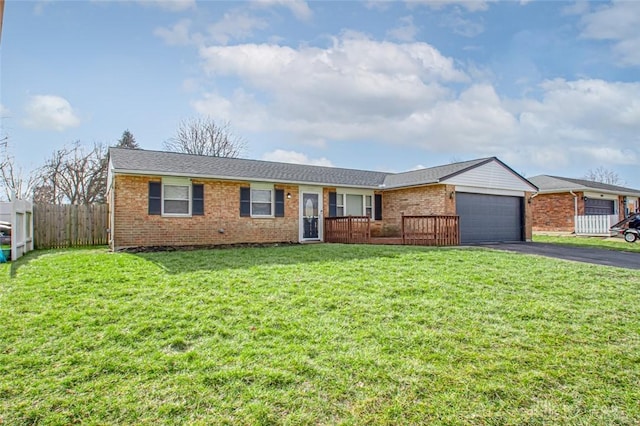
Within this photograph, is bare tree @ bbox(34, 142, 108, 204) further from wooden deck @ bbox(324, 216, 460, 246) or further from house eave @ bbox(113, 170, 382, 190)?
wooden deck @ bbox(324, 216, 460, 246)

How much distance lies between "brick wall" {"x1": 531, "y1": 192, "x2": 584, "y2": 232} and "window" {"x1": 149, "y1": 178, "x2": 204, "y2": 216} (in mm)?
19411

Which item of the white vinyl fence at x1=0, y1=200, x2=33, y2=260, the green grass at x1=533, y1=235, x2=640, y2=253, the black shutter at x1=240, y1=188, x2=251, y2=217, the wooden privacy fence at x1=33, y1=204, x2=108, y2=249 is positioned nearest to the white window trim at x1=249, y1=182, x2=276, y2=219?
the black shutter at x1=240, y1=188, x2=251, y2=217

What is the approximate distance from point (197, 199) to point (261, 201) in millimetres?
2513

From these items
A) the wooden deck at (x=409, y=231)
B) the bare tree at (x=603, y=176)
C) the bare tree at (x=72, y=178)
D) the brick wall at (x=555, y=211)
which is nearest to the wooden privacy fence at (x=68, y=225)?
the wooden deck at (x=409, y=231)

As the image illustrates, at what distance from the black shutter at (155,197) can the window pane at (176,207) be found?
24 centimetres

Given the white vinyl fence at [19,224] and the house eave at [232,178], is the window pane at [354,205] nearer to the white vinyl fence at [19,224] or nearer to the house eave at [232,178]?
the house eave at [232,178]

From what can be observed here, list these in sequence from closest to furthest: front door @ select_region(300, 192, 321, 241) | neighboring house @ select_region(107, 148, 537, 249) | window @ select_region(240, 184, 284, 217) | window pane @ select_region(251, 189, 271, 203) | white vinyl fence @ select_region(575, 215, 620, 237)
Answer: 1. neighboring house @ select_region(107, 148, 537, 249)
2. window @ select_region(240, 184, 284, 217)
3. window pane @ select_region(251, 189, 271, 203)
4. front door @ select_region(300, 192, 321, 241)
5. white vinyl fence @ select_region(575, 215, 620, 237)

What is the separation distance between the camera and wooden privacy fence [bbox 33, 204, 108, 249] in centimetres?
1398

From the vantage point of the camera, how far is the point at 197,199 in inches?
519

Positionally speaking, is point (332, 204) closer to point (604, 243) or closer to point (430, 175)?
point (430, 175)

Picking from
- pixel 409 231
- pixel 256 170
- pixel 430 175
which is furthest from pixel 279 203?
pixel 430 175

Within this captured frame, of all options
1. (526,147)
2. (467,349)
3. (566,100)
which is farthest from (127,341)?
(526,147)

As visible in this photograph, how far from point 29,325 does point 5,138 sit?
66.5ft

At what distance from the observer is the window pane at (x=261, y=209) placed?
47.2 feet
